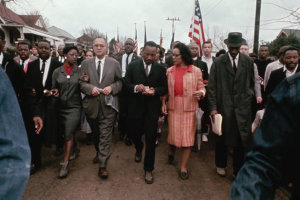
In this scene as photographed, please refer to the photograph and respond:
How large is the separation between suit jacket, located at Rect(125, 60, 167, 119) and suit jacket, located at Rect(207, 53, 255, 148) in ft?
2.81

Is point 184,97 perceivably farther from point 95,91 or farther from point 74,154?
point 74,154

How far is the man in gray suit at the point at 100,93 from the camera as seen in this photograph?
3.88 m

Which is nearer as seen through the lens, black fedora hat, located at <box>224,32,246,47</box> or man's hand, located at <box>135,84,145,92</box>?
man's hand, located at <box>135,84,145,92</box>

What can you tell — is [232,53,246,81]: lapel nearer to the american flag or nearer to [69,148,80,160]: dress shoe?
the american flag

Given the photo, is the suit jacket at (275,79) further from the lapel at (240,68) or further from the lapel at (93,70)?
the lapel at (93,70)

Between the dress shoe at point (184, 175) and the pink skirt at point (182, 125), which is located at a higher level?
the pink skirt at point (182, 125)

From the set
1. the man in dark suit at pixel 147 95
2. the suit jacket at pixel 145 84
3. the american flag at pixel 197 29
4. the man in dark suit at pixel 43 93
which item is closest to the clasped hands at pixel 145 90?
the man in dark suit at pixel 147 95

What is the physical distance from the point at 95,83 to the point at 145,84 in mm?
838

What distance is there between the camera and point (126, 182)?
12.4ft

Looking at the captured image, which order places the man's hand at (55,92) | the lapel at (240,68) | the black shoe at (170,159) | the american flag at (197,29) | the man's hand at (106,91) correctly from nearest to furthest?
1. the lapel at (240,68)
2. the man's hand at (106,91)
3. the man's hand at (55,92)
4. the black shoe at (170,159)
5. the american flag at (197,29)

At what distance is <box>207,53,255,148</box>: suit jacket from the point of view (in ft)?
12.2

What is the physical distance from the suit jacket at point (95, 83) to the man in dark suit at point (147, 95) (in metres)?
0.24

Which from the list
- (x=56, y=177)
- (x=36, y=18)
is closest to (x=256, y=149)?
(x=56, y=177)

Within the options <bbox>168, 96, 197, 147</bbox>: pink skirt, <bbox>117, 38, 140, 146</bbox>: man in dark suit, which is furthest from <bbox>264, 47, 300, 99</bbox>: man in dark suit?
<bbox>117, 38, 140, 146</bbox>: man in dark suit
